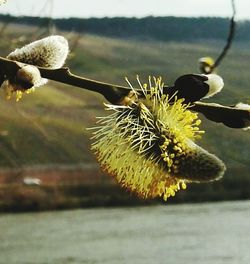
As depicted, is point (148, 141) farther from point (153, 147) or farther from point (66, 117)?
point (66, 117)

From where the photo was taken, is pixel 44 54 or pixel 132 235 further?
pixel 132 235

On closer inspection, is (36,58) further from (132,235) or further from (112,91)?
(132,235)

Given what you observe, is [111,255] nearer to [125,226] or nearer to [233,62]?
[125,226]

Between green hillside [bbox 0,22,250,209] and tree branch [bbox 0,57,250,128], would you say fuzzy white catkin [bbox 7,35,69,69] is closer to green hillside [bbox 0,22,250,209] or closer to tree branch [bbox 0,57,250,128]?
tree branch [bbox 0,57,250,128]

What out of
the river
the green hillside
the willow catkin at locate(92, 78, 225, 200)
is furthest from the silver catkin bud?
the river

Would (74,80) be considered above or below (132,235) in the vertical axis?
above

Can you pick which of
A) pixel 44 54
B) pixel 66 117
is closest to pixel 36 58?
pixel 44 54
